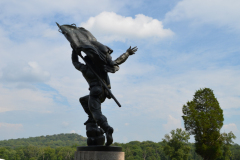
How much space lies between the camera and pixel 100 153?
5387 mm

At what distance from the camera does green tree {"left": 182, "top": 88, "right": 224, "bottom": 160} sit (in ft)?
70.3

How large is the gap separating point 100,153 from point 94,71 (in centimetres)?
199

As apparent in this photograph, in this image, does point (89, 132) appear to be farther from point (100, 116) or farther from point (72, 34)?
point (72, 34)

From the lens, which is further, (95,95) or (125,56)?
(125,56)

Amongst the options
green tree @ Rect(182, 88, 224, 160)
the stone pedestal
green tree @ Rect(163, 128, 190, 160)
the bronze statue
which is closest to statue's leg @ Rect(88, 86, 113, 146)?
the bronze statue

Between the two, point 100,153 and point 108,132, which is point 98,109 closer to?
point 108,132

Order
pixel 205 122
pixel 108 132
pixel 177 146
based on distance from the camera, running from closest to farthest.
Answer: pixel 108 132, pixel 205 122, pixel 177 146

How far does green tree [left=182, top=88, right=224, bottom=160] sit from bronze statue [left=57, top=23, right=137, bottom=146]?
A: 57.9 feet

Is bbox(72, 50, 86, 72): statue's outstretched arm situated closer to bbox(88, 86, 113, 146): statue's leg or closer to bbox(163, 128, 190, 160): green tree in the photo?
bbox(88, 86, 113, 146): statue's leg

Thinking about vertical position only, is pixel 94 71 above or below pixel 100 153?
above

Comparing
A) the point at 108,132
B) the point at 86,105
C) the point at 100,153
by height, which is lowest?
the point at 100,153

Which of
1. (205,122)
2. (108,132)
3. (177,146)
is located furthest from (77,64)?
(177,146)

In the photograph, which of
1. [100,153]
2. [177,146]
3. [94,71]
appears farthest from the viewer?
[177,146]

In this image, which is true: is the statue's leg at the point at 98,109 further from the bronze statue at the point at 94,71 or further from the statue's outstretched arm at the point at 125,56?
the statue's outstretched arm at the point at 125,56
